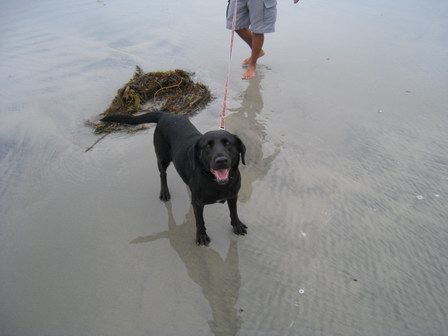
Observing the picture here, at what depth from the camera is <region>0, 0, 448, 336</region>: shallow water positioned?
7.54 ft

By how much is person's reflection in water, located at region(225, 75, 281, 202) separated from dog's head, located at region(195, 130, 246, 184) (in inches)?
30.5

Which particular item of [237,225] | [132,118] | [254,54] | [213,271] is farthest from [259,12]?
[213,271]

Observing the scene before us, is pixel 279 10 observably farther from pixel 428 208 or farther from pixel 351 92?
pixel 428 208

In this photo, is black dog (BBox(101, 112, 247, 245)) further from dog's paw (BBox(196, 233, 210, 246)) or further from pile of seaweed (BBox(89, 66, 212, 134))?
pile of seaweed (BBox(89, 66, 212, 134))

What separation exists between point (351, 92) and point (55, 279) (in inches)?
175

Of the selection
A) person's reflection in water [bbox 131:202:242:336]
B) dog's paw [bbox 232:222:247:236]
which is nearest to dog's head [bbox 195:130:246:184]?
dog's paw [bbox 232:222:247:236]

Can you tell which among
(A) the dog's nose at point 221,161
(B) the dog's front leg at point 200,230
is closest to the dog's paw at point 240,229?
(B) the dog's front leg at point 200,230

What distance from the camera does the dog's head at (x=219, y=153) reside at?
2299mm

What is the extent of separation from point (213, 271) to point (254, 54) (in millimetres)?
3810

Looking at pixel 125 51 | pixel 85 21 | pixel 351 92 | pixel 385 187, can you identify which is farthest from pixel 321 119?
pixel 85 21

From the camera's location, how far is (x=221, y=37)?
22.2 ft

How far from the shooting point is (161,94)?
4.87 meters

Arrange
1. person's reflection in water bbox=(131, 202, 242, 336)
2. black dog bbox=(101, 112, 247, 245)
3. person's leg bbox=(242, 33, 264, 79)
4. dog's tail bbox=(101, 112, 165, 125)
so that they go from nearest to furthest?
person's reflection in water bbox=(131, 202, 242, 336)
black dog bbox=(101, 112, 247, 245)
dog's tail bbox=(101, 112, 165, 125)
person's leg bbox=(242, 33, 264, 79)

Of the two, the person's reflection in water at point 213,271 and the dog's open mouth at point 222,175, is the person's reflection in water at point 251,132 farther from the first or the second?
the dog's open mouth at point 222,175
